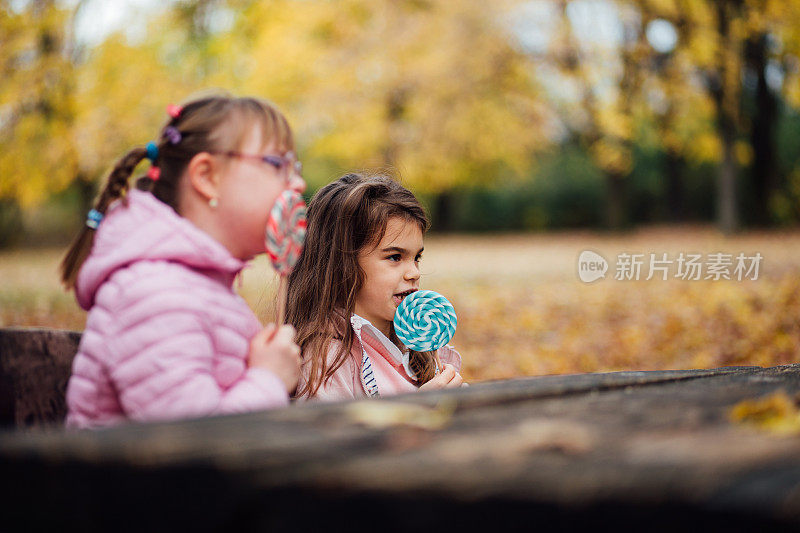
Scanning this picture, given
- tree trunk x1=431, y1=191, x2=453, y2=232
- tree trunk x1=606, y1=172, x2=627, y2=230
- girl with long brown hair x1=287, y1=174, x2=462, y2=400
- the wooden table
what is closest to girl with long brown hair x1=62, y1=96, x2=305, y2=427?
the wooden table

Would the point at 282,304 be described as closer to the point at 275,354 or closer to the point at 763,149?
the point at 275,354

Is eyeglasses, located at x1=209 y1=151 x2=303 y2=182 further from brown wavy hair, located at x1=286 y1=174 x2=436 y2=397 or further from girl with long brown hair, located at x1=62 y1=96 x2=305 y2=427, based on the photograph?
brown wavy hair, located at x1=286 y1=174 x2=436 y2=397

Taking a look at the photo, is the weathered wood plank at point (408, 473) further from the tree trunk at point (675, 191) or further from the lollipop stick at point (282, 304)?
the tree trunk at point (675, 191)

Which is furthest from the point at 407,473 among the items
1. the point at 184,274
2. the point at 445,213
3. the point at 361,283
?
the point at 445,213

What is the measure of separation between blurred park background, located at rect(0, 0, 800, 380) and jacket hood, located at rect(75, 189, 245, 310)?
1811 millimetres

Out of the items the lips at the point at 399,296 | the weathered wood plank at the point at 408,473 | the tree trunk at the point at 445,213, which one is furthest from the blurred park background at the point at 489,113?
the tree trunk at the point at 445,213

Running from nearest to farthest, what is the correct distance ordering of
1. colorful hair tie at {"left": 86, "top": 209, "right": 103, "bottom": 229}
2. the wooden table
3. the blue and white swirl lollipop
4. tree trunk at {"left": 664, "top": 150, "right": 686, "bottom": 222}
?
the wooden table
colorful hair tie at {"left": 86, "top": 209, "right": 103, "bottom": 229}
the blue and white swirl lollipop
tree trunk at {"left": 664, "top": 150, "right": 686, "bottom": 222}

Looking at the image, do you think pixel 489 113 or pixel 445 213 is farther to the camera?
pixel 445 213

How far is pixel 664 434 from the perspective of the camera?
1040 millimetres

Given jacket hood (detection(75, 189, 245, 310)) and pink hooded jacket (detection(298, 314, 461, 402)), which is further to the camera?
pink hooded jacket (detection(298, 314, 461, 402))

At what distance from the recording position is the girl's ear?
6.32ft

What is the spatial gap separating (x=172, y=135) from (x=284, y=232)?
15.2 inches

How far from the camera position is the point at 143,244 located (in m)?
1.78

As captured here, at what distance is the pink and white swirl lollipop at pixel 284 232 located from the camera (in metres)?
1.98
